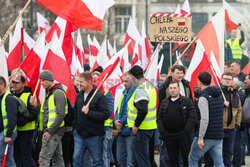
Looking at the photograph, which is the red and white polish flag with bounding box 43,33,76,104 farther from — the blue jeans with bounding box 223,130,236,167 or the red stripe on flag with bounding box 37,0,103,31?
the blue jeans with bounding box 223,130,236,167

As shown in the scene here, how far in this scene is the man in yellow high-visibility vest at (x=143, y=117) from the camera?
8828 mm

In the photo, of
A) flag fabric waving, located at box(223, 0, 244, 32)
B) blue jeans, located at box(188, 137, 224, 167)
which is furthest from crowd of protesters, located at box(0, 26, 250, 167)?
flag fabric waving, located at box(223, 0, 244, 32)

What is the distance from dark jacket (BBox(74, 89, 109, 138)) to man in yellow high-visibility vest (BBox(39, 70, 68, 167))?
11.0 inches

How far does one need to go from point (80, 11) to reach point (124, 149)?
2564 millimetres

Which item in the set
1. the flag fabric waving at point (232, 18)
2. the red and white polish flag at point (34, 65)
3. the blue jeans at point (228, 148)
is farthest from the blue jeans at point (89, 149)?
the flag fabric waving at point (232, 18)

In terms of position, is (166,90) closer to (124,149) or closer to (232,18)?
(124,149)

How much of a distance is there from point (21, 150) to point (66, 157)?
1039mm

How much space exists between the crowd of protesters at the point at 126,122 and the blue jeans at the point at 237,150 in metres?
0.50

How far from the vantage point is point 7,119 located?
8.56 m

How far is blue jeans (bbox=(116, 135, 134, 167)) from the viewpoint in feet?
30.0

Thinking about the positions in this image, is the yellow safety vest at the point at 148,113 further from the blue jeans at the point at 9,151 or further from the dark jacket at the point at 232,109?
the blue jeans at the point at 9,151

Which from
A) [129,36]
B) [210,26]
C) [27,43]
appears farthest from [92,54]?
[210,26]

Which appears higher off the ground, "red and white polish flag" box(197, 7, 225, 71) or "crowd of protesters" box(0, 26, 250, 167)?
"red and white polish flag" box(197, 7, 225, 71)

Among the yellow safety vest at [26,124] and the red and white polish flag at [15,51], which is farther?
the red and white polish flag at [15,51]
